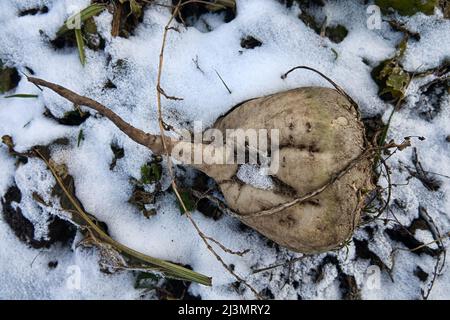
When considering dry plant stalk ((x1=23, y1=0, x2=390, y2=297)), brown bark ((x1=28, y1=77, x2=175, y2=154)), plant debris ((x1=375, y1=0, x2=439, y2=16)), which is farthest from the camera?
plant debris ((x1=375, y1=0, x2=439, y2=16))

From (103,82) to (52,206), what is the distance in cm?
62

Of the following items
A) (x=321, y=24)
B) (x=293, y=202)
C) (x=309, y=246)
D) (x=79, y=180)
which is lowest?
(x=79, y=180)

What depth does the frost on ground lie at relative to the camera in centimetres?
174

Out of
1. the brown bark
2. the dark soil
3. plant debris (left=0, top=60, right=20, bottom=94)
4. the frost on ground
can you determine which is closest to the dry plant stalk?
the brown bark

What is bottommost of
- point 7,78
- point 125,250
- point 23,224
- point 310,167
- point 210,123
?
point 23,224

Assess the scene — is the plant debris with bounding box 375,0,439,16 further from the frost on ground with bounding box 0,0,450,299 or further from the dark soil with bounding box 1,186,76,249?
the dark soil with bounding box 1,186,76,249

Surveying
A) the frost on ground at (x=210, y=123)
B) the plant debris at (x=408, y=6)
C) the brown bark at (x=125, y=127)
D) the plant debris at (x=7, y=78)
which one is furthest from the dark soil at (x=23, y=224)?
the plant debris at (x=408, y=6)

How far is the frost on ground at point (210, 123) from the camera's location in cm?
174

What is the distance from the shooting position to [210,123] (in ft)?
5.84

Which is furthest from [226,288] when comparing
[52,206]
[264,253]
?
[52,206]

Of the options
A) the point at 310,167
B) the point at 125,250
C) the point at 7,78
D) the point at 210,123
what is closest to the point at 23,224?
the point at 125,250

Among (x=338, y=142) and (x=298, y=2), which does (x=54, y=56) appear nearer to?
(x=298, y=2)

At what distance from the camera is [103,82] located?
176cm

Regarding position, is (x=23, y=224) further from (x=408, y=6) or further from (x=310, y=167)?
(x=408, y=6)
